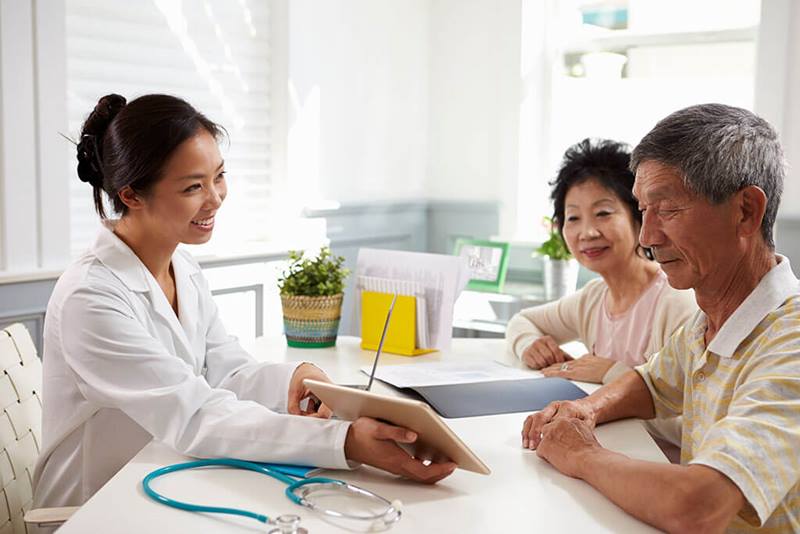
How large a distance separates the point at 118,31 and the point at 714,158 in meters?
2.25

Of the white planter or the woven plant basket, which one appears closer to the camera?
the woven plant basket

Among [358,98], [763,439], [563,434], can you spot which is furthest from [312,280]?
[358,98]

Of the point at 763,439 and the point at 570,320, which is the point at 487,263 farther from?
the point at 763,439

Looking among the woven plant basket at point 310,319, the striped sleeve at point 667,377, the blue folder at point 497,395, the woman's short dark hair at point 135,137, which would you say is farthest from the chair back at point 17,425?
the striped sleeve at point 667,377

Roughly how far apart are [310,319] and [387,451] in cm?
112

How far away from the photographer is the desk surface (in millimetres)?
1210

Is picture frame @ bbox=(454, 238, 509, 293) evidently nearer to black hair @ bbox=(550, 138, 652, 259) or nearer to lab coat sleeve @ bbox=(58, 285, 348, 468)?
black hair @ bbox=(550, 138, 652, 259)

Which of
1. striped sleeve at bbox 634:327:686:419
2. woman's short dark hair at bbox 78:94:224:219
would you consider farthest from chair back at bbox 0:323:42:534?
striped sleeve at bbox 634:327:686:419

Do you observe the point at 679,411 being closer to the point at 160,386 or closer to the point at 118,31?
the point at 160,386

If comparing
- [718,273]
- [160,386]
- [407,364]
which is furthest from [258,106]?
[718,273]

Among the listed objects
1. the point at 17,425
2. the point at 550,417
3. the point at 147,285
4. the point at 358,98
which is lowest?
the point at 17,425

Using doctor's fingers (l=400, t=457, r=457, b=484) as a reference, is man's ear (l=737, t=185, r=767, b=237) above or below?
above

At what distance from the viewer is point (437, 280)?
2406 mm

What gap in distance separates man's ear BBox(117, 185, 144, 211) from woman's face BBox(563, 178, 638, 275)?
3.82ft
